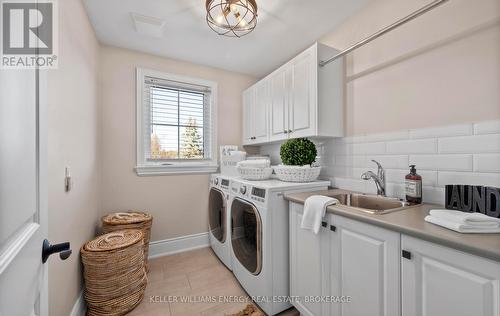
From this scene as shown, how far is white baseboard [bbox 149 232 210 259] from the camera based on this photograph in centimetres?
236

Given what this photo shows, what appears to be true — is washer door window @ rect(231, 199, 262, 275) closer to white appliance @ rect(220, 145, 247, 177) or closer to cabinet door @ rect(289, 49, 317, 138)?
white appliance @ rect(220, 145, 247, 177)

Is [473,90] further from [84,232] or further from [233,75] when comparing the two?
[84,232]

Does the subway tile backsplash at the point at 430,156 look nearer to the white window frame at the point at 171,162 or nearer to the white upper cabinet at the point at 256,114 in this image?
the white upper cabinet at the point at 256,114

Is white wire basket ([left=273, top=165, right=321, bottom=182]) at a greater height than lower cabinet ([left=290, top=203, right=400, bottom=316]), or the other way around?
white wire basket ([left=273, top=165, right=321, bottom=182])

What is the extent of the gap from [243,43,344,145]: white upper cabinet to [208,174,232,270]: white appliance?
2.81ft

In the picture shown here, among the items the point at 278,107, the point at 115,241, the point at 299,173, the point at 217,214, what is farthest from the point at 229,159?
the point at 115,241

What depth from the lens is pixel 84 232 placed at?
5.24 ft

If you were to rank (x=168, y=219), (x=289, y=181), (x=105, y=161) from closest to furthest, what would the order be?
1. (x=289, y=181)
2. (x=105, y=161)
3. (x=168, y=219)

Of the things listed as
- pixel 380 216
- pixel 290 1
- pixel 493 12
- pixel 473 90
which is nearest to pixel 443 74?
pixel 473 90

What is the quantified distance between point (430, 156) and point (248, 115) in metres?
1.97

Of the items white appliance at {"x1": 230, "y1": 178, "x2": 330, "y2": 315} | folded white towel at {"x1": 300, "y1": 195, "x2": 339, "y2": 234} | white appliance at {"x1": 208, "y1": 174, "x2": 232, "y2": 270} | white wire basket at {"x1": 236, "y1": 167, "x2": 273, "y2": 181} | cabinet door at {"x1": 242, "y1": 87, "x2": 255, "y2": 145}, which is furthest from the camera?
cabinet door at {"x1": 242, "y1": 87, "x2": 255, "y2": 145}

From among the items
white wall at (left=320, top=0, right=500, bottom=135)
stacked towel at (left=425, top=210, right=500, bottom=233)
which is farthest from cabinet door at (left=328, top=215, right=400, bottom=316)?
white wall at (left=320, top=0, right=500, bottom=135)

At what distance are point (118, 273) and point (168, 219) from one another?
980 mm

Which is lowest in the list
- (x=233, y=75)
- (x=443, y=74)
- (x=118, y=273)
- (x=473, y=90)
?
(x=118, y=273)
